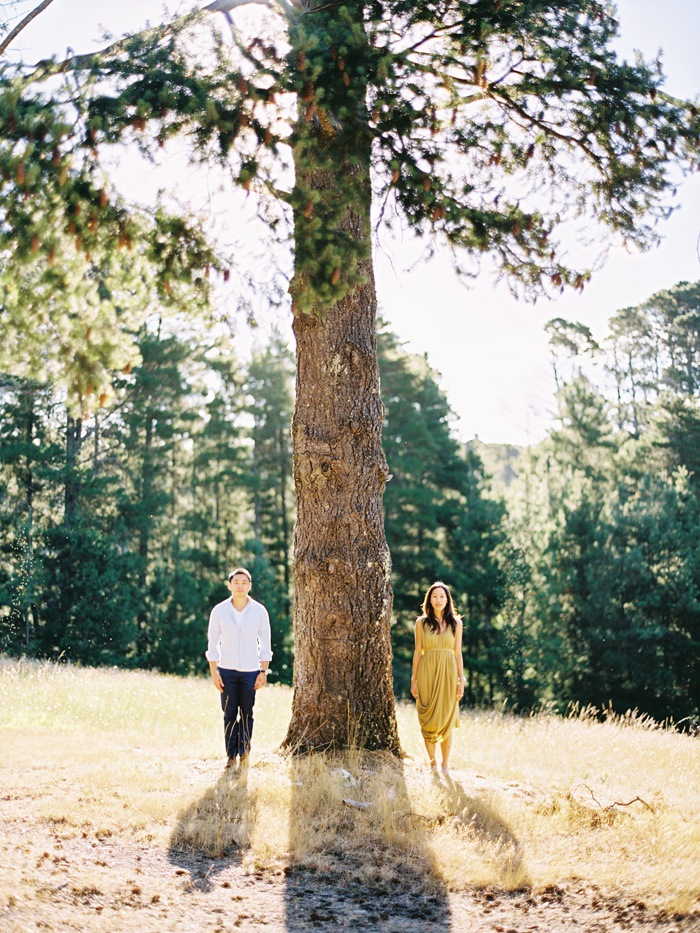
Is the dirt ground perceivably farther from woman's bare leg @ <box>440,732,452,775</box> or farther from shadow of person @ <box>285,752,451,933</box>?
woman's bare leg @ <box>440,732,452,775</box>

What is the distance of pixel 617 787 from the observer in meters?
6.87

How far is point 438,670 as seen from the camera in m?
7.48

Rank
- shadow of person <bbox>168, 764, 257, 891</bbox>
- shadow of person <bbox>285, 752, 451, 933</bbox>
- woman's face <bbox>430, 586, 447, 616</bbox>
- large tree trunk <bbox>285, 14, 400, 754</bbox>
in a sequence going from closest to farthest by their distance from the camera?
shadow of person <bbox>285, 752, 451, 933</bbox>, shadow of person <bbox>168, 764, 257, 891</bbox>, large tree trunk <bbox>285, 14, 400, 754</bbox>, woman's face <bbox>430, 586, 447, 616</bbox>

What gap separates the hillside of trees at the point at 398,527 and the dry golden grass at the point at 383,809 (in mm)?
14928

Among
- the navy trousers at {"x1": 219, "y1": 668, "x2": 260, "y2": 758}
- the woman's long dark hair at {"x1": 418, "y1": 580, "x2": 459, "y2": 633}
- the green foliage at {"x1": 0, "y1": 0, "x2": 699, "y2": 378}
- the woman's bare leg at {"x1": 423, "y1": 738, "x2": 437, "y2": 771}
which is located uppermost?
the green foliage at {"x1": 0, "y1": 0, "x2": 699, "y2": 378}

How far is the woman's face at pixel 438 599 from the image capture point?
7.54 metres

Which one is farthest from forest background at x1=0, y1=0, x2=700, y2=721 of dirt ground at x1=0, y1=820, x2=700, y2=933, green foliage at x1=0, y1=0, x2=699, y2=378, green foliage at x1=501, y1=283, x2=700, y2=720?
dirt ground at x1=0, y1=820, x2=700, y2=933

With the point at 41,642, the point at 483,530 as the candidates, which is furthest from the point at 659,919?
the point at 483,530

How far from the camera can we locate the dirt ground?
149 inches

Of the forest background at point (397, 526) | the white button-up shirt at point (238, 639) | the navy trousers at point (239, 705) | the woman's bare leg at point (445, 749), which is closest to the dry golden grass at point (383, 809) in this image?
the woman's bare leg at point (445, 749)

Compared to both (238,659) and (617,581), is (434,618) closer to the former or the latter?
(238,659)

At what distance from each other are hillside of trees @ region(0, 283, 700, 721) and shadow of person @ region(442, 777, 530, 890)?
56.9 feet

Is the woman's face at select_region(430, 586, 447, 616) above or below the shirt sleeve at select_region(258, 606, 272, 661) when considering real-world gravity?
above

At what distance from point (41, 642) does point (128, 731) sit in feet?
47.7
